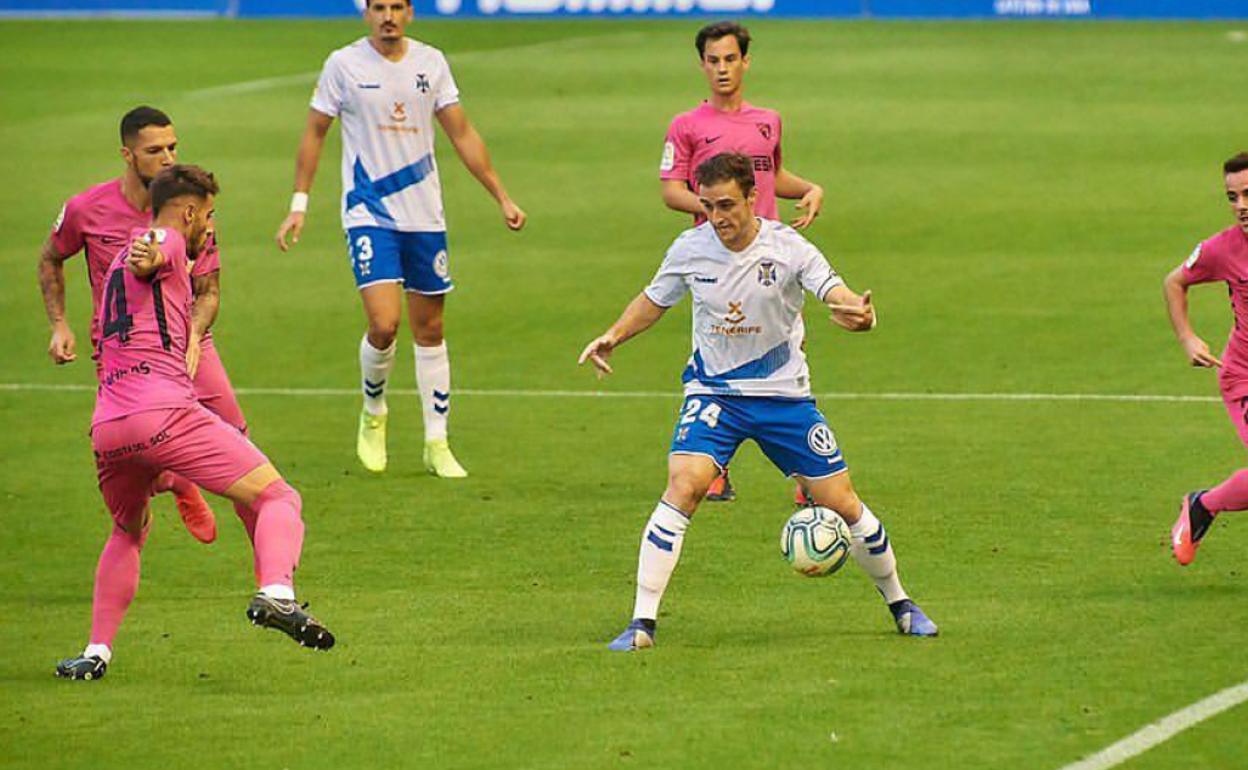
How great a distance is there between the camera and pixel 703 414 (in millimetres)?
10594

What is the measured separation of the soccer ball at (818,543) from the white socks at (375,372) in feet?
16.3

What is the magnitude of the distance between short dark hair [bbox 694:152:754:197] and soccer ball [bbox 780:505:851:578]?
1385 millimetres

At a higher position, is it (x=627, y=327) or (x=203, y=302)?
(x=203, y=302)

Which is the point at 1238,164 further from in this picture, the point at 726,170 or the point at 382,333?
the point at 382,333

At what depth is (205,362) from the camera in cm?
1152

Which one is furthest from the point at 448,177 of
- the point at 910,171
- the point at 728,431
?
the point at 728,431

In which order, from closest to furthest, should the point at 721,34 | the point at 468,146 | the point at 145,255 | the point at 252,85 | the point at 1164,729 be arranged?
the point at 1164,729 < the point at 145,255 < the point at 721,34 < the point at 468,146 < the point at 252,85

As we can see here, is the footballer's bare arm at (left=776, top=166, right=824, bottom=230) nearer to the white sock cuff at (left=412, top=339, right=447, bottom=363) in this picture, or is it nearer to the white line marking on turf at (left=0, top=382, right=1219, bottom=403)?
the white sock cuff at (left=412, top=339, right=447, bottom=363)

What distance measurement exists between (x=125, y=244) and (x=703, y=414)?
108 inches

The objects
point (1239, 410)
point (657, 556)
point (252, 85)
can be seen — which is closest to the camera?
point (657, 556)

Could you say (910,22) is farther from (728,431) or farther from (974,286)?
(728,431)

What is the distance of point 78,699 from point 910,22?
31.7 metres

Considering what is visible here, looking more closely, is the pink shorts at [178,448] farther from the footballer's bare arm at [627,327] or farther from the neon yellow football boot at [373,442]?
the neon yellow football boot at [373,442]

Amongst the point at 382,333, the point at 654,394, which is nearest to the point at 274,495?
the point at 382,333
